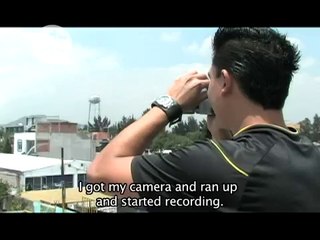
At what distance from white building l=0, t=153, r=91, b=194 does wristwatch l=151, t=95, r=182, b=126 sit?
0.53m

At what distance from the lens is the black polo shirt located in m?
0.72

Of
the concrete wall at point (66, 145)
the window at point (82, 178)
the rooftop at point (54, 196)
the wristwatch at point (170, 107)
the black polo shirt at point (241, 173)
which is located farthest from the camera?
the concrete wall at point (66, 145)

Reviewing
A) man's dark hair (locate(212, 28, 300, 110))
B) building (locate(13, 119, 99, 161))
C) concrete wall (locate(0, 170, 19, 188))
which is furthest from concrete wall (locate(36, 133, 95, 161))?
man's dark hair (locate(212, 28, 300, 110))

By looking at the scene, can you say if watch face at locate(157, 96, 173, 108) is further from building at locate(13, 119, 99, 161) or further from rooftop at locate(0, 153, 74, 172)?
rooftop at locate(0, 153, 74, 172)

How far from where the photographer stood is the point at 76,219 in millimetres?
1276

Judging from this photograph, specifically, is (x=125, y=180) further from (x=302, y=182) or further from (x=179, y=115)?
(x=302, y=182)

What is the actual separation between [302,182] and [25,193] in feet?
3.31

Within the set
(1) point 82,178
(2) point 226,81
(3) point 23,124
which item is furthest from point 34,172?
(2) point 226,81

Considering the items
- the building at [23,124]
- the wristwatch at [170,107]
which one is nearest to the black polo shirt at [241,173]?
the wristwatch at [170,107]

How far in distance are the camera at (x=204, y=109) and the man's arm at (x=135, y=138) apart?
1cm

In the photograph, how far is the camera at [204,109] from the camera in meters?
0.90

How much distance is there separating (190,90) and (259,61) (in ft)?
0.57

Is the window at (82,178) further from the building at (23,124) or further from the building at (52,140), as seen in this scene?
the building at (23,124)

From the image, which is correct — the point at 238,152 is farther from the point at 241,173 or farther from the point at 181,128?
the point at 181,128
